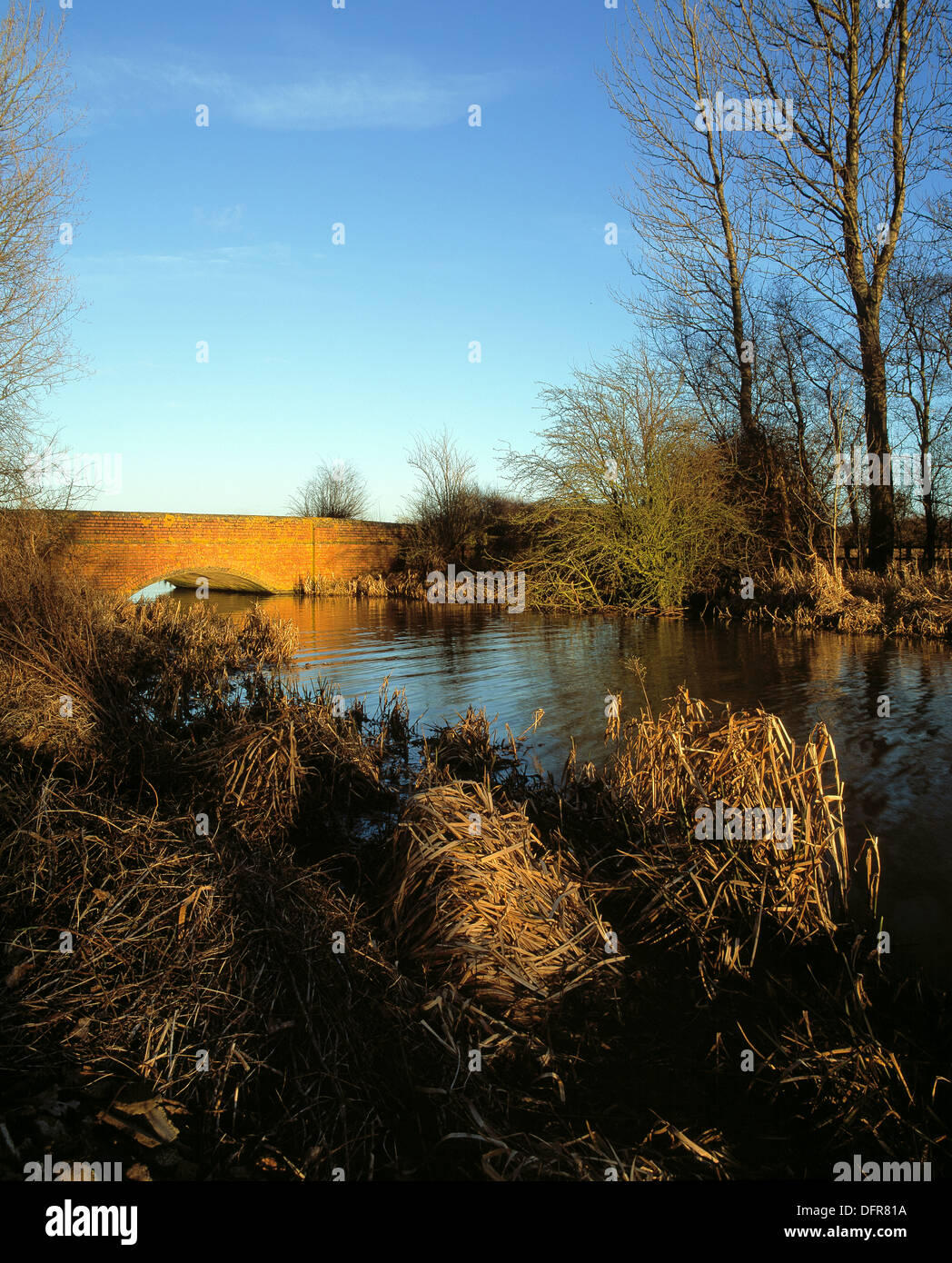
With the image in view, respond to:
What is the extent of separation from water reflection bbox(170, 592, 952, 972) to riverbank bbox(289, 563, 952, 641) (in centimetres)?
88

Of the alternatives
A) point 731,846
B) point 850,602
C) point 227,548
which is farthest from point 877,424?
point 227,548

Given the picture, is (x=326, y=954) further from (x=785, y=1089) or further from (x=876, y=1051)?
(x=876, y=1051)

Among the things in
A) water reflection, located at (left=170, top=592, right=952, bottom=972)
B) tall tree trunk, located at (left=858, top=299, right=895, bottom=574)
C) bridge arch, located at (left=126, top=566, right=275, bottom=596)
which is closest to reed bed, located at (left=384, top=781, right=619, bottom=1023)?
water reflection, located at (left=170, top=592, right=952, bottom=972)

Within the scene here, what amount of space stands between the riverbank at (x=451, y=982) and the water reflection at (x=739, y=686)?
0.45 m

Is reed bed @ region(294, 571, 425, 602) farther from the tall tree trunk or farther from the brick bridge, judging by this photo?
the tall tree trunk

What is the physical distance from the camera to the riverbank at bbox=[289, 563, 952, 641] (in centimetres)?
1541

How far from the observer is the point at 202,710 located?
7.36 meters

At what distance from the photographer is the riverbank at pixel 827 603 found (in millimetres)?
15414

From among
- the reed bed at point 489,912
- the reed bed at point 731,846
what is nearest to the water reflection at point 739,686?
the reed bed at point 731,846

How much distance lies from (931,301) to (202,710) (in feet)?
69.6

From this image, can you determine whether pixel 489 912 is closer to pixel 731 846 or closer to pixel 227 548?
pixel 731 846

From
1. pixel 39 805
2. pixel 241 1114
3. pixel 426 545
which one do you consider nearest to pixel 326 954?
pixel 241 1114

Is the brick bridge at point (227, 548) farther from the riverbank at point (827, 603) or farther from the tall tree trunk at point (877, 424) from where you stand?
the tall tree trunk at point (877, 424)

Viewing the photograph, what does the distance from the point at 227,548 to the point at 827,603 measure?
72.1 ft
